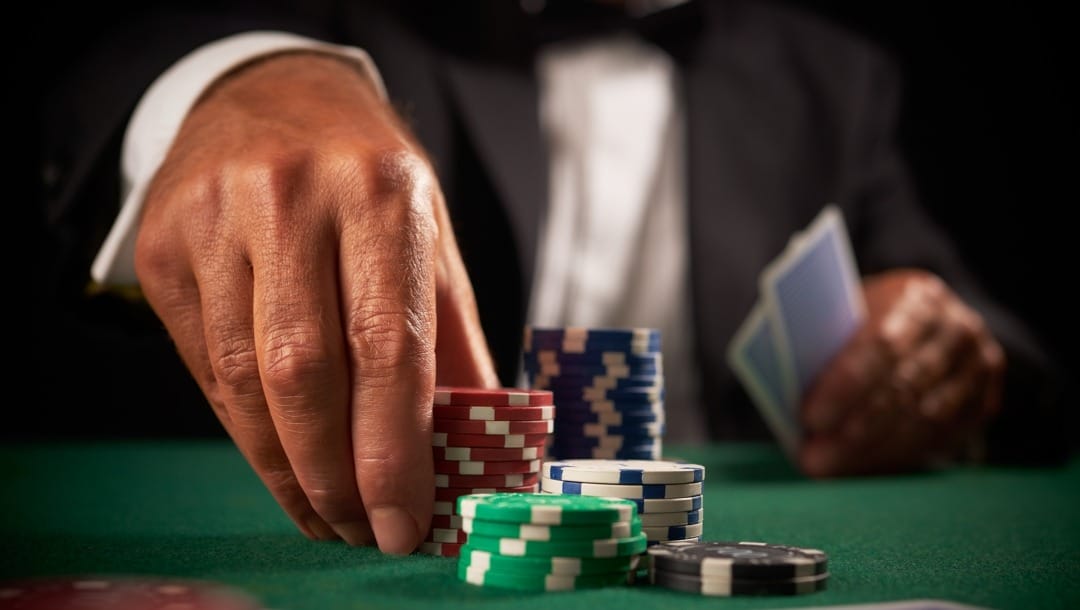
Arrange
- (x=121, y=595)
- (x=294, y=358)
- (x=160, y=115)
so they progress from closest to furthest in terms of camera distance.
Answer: (x=121, y=595) → (x=294, y=358) → (x=160, y=115)

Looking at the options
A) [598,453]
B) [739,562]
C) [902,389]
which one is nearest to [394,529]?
[739,562]

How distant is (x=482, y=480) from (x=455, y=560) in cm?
15

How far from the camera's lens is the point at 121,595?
3.92 ft

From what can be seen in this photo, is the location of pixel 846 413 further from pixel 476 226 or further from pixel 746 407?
pixel 476 226

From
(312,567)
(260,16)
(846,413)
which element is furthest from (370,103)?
(846,413)

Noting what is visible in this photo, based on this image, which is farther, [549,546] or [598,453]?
[598,453]

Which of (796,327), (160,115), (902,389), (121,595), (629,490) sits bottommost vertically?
(121,595)

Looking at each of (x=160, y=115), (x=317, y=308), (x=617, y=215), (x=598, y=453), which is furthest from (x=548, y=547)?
(x=617, y=215)

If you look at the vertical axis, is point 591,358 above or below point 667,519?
above

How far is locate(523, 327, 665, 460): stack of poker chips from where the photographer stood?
2.22 meters

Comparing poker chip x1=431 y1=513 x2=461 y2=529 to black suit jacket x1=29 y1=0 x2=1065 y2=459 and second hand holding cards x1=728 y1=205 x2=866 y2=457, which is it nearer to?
black suit jacket x1=29 y1=0 x2=1065 y2=459

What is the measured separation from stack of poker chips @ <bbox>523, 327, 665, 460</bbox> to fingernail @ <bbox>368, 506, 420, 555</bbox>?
718 millimetres

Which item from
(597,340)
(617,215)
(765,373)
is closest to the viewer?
(597,340)

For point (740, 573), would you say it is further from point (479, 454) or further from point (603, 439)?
point (603, 439)
